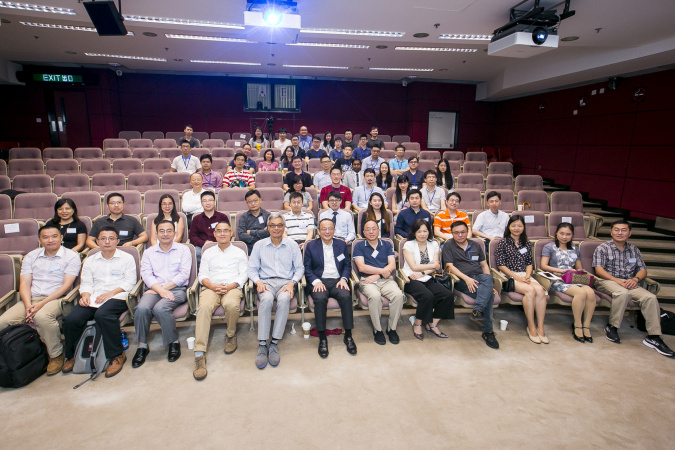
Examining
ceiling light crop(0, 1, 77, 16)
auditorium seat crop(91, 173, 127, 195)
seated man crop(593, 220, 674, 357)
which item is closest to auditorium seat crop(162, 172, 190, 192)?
auditorium seat crop(91, 173, 127, 195)

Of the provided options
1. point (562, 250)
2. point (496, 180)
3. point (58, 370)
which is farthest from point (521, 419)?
point (496, 180)

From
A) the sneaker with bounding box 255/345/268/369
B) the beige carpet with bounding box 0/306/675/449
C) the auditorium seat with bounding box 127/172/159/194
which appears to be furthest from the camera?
the auditorium seat with bounding box 127/172/159/194

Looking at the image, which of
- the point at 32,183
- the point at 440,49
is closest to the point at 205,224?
the point at 32,183

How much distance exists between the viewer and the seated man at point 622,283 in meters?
3.26

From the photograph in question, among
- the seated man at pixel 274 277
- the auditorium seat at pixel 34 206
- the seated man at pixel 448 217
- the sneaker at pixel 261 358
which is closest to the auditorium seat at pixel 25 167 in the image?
the auditorium seat at pixel 34 206

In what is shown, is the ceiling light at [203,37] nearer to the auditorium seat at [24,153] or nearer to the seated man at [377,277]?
the auditorium seat at [24,153]

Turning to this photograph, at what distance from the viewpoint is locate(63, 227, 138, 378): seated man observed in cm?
270

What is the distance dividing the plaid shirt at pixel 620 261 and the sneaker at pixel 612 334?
21.4 inches

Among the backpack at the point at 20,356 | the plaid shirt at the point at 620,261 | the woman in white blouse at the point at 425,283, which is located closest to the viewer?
the backpack at the point at 20,356

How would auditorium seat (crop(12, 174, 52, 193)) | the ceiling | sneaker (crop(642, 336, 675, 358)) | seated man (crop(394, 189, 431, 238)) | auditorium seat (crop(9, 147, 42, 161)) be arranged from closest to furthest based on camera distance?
1. sneaker (crop(642, 336, 675, 358))
2. seated man (crop(394, 189, 431, 238))
3. the ceiling
4. auditorium seat (crop(12, 174, 52, 193))
5. auditorium seat (crop(9, 147, 42, 161))

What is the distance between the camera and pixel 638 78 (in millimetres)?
6488

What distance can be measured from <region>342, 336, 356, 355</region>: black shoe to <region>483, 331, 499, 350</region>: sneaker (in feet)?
4.07

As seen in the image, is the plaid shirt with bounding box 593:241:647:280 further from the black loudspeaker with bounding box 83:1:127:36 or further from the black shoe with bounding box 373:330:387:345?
the black loudspeaker with bounding box 83:1:127:36

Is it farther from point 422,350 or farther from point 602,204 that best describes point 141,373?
point 602,204
